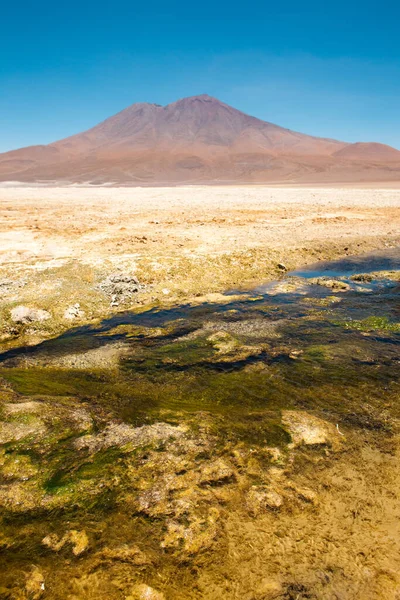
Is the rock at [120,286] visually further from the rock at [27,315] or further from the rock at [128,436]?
the rock at [128,436]

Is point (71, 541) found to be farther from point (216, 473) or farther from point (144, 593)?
point (216, 473)

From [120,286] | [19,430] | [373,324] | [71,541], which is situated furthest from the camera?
[120,286]

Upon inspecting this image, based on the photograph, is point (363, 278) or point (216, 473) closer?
point (216, 473)

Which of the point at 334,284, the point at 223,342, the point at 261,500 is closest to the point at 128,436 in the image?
the point at 261,500

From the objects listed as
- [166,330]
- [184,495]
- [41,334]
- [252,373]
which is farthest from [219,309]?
[184,495]

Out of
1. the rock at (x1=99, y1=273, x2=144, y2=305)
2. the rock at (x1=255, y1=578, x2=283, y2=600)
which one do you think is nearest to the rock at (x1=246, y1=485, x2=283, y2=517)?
the rock at (x1=255, y1=578, x2=283, y2=600)
